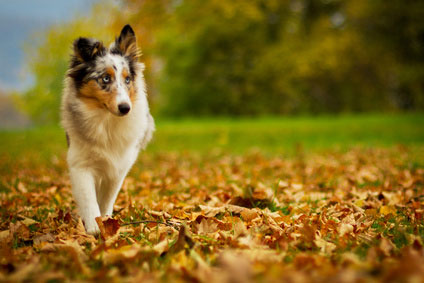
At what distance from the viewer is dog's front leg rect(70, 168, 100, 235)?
2.99 m

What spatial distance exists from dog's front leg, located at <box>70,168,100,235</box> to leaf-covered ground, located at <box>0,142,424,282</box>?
0.38ft

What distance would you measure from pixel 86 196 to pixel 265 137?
9691 mm

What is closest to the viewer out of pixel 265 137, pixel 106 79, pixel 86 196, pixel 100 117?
pixel 86 196

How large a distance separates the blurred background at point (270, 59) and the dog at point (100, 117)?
16.2 metres

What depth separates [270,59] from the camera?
24109 mm

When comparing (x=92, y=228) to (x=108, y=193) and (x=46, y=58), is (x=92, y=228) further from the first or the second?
(x=46, y=58)

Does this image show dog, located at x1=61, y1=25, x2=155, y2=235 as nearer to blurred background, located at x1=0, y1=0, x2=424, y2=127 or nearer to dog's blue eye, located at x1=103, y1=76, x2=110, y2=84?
dog's blue eye, located at x1=103, y1=76, x2=110, y2=84

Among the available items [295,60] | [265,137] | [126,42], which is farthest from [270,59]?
[126,42]

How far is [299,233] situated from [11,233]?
2079 millimetres

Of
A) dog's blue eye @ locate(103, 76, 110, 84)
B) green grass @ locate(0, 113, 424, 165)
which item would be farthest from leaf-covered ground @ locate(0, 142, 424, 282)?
green grass @ locate(0, 113, 424, 165)

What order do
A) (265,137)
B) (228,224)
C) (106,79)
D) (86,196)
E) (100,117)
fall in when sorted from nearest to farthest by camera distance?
1. (228,224)
2. (86,196)
3. (106,79)
4. (100,117)
5. (265,137)

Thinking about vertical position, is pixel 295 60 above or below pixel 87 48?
above

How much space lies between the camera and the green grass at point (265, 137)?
10.3 metres

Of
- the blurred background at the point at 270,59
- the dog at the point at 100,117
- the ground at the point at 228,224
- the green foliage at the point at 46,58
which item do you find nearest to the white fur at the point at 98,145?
the dog at the point at 100,117
